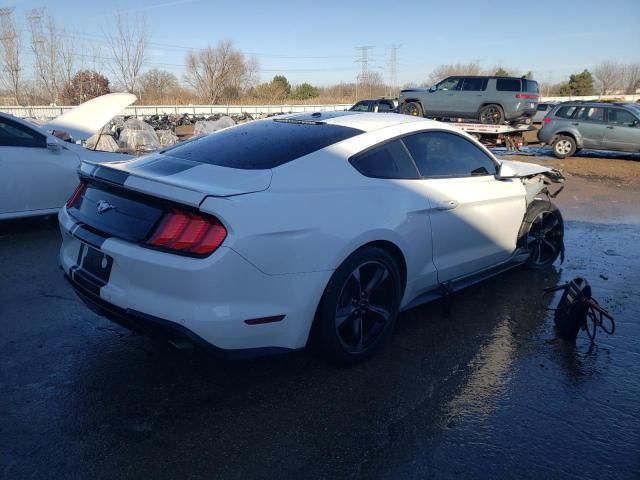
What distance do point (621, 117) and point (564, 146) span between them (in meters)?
1.71

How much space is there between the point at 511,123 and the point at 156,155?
16400 millimetres

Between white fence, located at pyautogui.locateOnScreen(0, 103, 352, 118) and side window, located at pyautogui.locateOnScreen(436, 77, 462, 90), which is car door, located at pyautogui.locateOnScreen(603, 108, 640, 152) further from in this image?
white fence, located at pyautogui.locateOnScreen(0, 103, 352, 118)

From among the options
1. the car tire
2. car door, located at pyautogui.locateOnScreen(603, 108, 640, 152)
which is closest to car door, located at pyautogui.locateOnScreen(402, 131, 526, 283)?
car door, located at pyautogui.locateOnScreen(603, 108, 640, 152)

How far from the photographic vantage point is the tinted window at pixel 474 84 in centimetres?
1738

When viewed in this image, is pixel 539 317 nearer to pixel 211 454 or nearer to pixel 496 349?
pixel 496 349

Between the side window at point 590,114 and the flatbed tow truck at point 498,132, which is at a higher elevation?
the side window at point 590,114

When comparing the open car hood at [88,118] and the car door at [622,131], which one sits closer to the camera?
the open car hood at [88,118]

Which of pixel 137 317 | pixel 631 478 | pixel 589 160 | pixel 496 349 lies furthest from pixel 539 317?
pixel 589 160

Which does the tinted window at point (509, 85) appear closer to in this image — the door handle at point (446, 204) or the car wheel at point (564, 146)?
the car wheel at point (564, 146)

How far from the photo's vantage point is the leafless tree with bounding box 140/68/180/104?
4984 cm

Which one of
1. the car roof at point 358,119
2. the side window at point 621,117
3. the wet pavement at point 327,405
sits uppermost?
the side window at point 621,117

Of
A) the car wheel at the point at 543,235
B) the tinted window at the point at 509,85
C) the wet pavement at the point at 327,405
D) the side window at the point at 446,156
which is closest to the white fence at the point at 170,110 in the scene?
the tinted window at the point at 509,85

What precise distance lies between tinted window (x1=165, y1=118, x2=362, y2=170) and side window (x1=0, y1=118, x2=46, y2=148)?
3602mm

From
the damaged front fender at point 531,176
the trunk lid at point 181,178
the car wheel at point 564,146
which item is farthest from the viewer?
the car wheel at point 564,146
